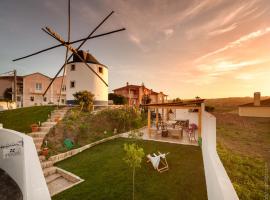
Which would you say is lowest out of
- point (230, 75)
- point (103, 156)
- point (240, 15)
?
point (103, 156)

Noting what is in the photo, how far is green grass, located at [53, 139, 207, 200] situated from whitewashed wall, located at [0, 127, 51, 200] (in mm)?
1437

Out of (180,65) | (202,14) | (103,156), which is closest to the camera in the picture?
(202,14)

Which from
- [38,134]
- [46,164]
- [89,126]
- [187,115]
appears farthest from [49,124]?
[187,115]

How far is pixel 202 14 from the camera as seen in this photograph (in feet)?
34.0

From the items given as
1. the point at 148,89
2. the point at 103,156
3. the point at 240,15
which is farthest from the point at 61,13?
the point at 148,89

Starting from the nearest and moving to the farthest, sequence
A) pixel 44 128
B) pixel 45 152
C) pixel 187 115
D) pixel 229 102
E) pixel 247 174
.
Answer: pixel 247 174
pixel 45 152
pixel 44 128
pixel 187 115
pixel 229 102

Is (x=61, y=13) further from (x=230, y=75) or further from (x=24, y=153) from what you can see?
(x=230, y=75)

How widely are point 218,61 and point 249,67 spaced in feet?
9.07

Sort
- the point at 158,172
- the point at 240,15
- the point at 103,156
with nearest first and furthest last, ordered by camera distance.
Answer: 1. the point at 158,172
2. the point at 240,15
3. the point at 103,156

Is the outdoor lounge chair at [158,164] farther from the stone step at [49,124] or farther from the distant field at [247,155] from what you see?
the stone step at [49,124]

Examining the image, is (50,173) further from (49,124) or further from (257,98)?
(257,98)

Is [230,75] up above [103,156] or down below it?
above

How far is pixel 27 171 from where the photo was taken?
6.38 m

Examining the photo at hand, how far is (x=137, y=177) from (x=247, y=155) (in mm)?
7705
